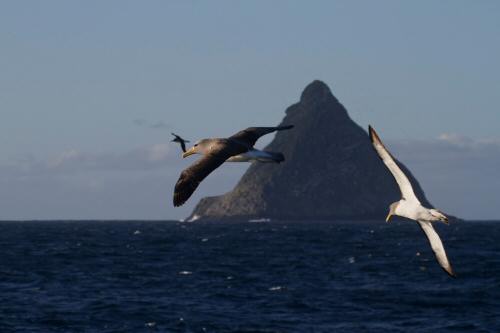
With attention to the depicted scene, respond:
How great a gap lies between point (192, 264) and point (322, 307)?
41.3 meters

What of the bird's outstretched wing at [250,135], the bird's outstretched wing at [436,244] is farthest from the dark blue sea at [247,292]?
the bird's outstretched wing at [250,135]

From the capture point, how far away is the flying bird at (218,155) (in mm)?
20281

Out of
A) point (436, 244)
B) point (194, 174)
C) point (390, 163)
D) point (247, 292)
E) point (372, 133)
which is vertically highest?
point (372, 133)

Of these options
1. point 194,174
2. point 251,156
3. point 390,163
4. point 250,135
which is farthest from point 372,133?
point 250,135

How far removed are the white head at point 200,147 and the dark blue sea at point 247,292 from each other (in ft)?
131

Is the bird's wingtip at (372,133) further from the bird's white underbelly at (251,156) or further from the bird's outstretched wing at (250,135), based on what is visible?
the bird's outstretched wing at (250,135)

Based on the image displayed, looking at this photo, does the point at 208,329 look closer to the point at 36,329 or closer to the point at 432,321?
the point at 36,329

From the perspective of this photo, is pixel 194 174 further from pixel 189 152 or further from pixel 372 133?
pixel 372 133

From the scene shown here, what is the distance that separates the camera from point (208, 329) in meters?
63.6

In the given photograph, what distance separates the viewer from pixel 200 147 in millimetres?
23172

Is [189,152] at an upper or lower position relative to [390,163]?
upper

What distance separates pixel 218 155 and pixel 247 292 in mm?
63315

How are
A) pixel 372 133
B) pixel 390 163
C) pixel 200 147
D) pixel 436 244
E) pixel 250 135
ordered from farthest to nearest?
1. pixel 250 135
2. pixel 436 244
3. pixel 200 147
4. pixel 390 163
5. pixel 372 133

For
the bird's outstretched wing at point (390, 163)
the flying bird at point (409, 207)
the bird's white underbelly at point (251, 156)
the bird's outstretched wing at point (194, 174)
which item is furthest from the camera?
the bird's white underbelly at point (251, 156)
